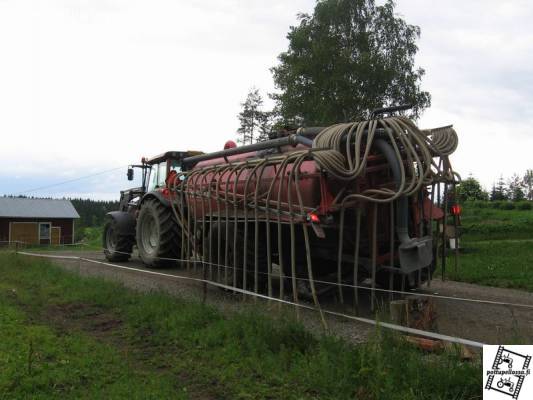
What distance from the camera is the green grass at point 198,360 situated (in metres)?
3.68

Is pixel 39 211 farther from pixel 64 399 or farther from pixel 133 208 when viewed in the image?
pixel 64 399

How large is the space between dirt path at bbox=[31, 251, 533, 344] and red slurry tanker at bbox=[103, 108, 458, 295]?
1.33 ft

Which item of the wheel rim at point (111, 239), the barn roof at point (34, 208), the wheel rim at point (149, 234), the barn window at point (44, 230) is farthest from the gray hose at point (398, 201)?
the barn window at point (44, 230)

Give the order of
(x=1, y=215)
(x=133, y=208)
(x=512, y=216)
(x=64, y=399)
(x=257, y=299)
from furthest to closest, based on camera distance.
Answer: (x=1, y=215) → (x=512, y=216) → (x=133, y=208) → (x=257, y=299) → (x=64, y=399)

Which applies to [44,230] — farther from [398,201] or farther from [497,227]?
[398,201]

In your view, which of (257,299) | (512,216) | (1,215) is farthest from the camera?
(1,215)

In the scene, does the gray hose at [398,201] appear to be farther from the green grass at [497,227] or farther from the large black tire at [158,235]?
the green grass at [497,227]

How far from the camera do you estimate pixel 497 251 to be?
512 inches

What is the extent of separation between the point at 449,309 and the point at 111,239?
32.1 ft

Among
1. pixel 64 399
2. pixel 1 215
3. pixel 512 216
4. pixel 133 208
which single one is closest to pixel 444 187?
pixel 64 399

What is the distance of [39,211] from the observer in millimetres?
38969

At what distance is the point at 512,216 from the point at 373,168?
678 inches

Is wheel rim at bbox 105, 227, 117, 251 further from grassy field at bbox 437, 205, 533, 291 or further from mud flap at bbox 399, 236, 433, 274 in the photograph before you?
mud flap at bbox 399, 236, 433, 274

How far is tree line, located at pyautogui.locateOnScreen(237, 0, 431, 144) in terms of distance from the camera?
18891 mm
